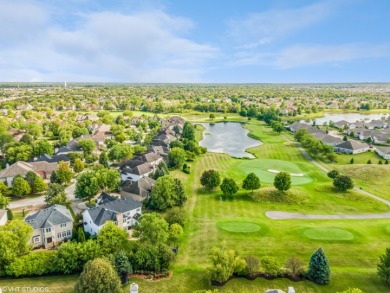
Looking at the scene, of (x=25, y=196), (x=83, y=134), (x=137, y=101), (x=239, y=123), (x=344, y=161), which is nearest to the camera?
(x=25, y=196)

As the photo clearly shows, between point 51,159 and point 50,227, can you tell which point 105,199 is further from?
point 51,159

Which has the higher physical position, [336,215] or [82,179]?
[82,179]

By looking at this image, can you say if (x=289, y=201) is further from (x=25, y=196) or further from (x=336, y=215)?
(x=25, y=196)

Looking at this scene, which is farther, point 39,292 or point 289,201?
point 289,201

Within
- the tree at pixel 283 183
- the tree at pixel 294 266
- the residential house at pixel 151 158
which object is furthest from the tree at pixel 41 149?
the tree at pixel 294 266

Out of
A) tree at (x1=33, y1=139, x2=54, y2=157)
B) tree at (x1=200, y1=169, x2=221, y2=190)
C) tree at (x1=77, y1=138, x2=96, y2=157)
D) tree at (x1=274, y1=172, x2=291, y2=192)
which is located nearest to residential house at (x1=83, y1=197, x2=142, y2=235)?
tree at (x1=200, y1=169, x2=221, y2=190)

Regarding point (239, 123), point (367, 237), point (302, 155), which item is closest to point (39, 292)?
point (367, 237)
